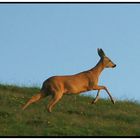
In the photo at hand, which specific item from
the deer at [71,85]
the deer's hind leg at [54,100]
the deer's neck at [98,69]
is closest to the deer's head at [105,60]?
the deer at [71,85]

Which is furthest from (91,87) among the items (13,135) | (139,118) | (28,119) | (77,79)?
(13,135)

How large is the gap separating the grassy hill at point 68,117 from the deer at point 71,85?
41cm

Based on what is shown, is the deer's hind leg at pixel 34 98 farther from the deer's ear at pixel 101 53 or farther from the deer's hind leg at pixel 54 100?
the deer's ear at pixel 101 53

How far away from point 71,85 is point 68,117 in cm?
230

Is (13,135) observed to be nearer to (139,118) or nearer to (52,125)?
(52,125)

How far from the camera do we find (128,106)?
29672 millimetres

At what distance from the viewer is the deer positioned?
27.0 meters

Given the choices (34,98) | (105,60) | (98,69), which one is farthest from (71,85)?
(105,60)

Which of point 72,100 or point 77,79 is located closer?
point 77,79

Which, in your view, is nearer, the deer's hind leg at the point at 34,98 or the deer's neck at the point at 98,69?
the deer's hind leg at the point at 34,98

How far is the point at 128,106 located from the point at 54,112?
4223 millimetres

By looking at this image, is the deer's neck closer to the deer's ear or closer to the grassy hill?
the deer's ear

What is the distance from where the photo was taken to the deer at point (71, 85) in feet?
88.4

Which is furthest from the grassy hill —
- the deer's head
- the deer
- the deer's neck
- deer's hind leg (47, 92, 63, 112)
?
the deer's head
